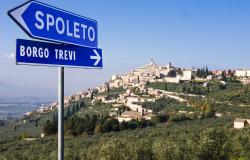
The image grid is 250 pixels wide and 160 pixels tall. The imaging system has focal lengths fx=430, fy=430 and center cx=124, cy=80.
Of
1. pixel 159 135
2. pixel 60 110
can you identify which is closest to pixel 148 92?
pixel 159 135

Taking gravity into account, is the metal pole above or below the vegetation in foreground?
above

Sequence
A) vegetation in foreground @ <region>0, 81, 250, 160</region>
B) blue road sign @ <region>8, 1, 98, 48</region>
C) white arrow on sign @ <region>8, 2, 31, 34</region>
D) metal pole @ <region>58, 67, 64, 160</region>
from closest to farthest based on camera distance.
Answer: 1. white arrow on sign @ <region>8, 2, 31, 34</region>
2. blue road sign @ <region>8, 1, 98, 48</region>
3. metal pole @ <region>58, 67, 64, 160</region>
4. vegetation in foreground @ <region>0, 81, 250, 160</region>

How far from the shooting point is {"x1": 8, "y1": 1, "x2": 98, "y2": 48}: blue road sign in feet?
12.9

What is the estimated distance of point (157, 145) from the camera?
3181 centimetres

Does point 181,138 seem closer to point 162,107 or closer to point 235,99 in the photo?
point 235,99

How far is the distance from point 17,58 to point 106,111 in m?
96.9

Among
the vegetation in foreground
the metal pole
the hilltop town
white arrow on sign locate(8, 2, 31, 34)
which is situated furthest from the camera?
the hilltop town

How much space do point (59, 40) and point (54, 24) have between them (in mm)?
170

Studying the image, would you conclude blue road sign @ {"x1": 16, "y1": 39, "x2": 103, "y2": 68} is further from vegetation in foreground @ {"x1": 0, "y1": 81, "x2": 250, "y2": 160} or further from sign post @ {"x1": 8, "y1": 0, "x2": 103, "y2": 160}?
vegetation in foreground @ {"x1": 0, "y1": 81, "x2": 250, "y2": 160}

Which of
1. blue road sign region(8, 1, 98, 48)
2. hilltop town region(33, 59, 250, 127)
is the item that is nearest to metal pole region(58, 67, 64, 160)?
blue road sign region(8, 1, 98, 48)

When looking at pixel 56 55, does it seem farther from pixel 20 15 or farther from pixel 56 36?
pixel 20 15

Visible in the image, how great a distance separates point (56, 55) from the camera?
4.39 m

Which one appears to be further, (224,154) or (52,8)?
(224,154)

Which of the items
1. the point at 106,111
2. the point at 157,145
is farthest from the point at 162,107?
the point at 157,145
